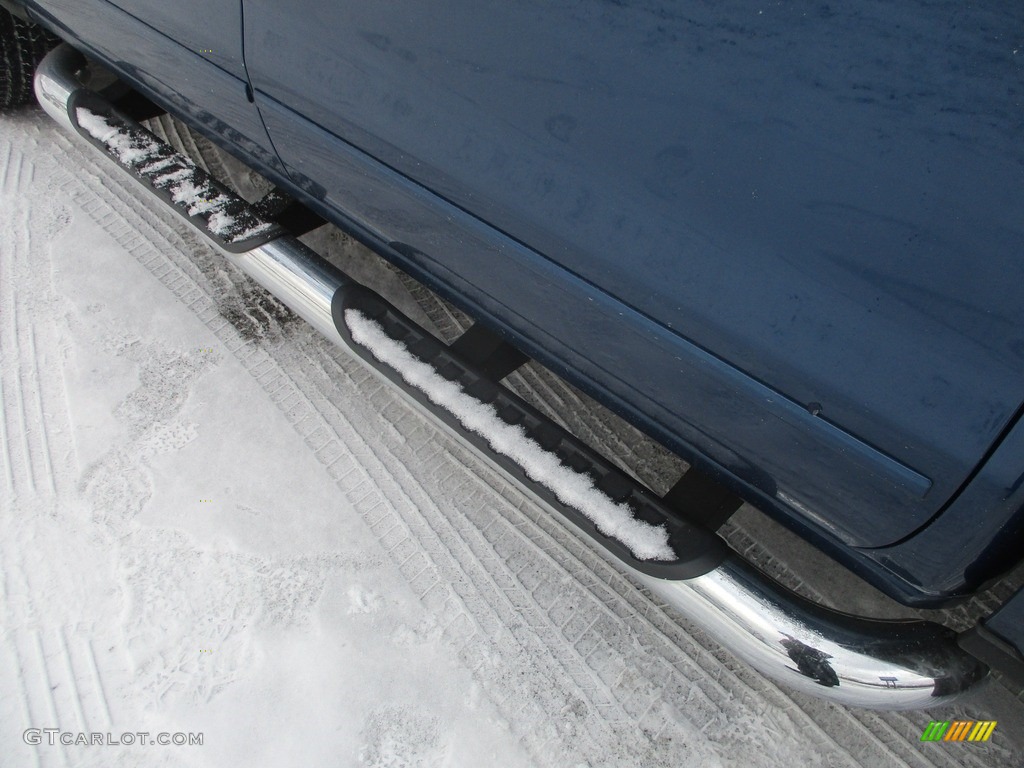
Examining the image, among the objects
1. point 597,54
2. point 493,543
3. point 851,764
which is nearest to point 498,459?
point 493,543

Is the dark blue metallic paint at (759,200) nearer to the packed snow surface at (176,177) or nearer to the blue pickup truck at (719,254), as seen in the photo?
the blue pickup truck at (719,254)

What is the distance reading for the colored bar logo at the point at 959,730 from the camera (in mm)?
1419

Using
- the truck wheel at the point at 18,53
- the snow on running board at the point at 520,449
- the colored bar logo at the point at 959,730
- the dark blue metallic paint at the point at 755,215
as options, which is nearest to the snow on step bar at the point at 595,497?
the snow on running board at the point at 520,449

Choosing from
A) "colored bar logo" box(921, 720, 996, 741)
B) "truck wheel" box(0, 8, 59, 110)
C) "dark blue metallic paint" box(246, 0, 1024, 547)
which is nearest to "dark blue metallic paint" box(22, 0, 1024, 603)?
"dark blue metallic paint" box(246, 0, 1024, 547)

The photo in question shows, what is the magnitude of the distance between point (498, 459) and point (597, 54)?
793 millimetres

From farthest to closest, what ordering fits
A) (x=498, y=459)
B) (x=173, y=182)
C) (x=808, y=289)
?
(x=173, y=182) → (x=498, y=459) → (x=808, y=289)

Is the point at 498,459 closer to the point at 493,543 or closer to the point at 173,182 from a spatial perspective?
the point at 493,543

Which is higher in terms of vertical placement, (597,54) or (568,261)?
(597,54)

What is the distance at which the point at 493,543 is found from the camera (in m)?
1.82

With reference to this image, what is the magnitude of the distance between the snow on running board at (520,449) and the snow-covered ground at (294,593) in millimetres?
415

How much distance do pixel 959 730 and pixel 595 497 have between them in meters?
0.89

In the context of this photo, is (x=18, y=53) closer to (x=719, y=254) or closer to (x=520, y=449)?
(x=520, y=449)

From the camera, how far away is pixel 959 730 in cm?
147

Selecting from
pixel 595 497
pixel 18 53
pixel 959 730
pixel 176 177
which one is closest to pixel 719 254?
pixel 595 497
